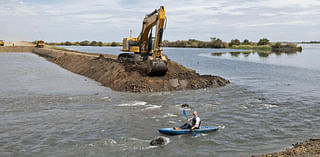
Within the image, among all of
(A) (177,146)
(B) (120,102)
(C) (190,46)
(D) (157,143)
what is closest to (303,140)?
(A) (177,146)

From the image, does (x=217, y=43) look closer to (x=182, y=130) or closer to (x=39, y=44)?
(x=39, y=44)

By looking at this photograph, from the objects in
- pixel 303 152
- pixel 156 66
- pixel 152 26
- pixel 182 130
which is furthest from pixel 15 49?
pixel 303 152

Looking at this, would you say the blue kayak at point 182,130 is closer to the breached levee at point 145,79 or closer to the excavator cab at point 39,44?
the breached levee at point 145,79

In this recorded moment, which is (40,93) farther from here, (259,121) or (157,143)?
(259,121)

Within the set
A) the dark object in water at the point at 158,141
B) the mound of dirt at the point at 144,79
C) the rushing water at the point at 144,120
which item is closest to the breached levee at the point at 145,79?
the mound of dirt at the point at 144,79

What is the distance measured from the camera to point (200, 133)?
16.5 metres

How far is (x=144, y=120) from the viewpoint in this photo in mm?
18828

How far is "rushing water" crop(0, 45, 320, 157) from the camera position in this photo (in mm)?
14312

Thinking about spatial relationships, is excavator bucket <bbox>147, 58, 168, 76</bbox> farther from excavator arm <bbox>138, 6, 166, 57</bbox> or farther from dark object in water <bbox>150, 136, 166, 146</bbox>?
dark object in water <bbox>150, 136, 166, 146</bbox>

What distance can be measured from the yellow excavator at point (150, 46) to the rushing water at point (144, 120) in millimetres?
3318

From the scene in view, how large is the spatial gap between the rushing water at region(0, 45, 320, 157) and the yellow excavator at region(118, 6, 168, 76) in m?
3.32

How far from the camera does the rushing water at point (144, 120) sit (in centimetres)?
1431

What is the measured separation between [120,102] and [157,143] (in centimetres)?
1001

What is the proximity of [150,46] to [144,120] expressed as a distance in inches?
704
